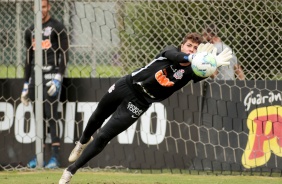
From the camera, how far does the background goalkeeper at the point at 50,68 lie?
11.5 metres

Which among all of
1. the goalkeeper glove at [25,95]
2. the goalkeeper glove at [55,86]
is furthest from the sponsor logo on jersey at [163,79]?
the goalkeeper glove at [25,95]

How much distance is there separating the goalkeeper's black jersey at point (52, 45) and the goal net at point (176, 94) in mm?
302

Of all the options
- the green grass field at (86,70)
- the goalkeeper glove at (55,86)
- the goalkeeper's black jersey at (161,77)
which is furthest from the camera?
the green grass field at (86,70)

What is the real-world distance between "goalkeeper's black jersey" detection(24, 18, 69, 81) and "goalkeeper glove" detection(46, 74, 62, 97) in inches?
6.4

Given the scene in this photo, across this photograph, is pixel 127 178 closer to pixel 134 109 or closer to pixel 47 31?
pixel 134 109

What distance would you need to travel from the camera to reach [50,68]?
11.6m

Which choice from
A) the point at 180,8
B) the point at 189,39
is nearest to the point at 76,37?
the point at 180,8

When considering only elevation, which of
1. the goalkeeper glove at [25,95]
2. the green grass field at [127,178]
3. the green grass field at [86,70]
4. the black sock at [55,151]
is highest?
the green grass field at [86,70]

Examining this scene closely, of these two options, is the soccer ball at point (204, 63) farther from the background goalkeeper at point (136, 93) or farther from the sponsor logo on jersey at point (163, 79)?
the sponsor logo on jersey at point (163, 79)

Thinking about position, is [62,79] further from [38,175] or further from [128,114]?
[128,114]

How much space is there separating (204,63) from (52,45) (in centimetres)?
397

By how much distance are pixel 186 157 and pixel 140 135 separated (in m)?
0.72

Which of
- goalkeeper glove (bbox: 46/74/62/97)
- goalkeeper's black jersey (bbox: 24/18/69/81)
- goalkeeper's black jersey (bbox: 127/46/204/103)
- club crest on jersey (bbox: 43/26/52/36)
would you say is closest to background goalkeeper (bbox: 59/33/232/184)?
goalkeeper's black jersey (bbox: 127/46/204/103)

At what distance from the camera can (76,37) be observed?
11969mm
